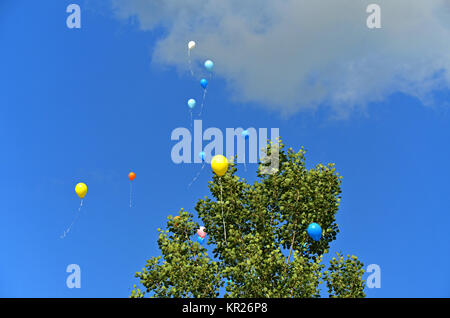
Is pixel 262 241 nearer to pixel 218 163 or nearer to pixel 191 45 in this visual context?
pixel 218 163

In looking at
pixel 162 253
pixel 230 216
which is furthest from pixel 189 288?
pixel 230 216

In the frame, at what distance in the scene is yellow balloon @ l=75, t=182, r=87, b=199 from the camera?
77.2ft

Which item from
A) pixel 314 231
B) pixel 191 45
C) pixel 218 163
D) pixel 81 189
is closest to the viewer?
pixel 218 163

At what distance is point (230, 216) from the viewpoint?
830 inches

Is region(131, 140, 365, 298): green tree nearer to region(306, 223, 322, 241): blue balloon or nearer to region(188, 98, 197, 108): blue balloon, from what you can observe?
region(306, 223, 322, 241): blue balloon

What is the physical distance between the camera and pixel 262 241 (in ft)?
67.3

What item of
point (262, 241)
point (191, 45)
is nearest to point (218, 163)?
point (262, 241)

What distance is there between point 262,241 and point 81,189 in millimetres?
9355

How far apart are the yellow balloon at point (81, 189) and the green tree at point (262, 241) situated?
5.08 m

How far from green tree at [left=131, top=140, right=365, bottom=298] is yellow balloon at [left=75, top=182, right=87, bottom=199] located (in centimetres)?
508

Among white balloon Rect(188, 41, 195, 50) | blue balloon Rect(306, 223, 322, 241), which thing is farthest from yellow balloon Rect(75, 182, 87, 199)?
blue balloon Rect(306, 223, 322, 241)
